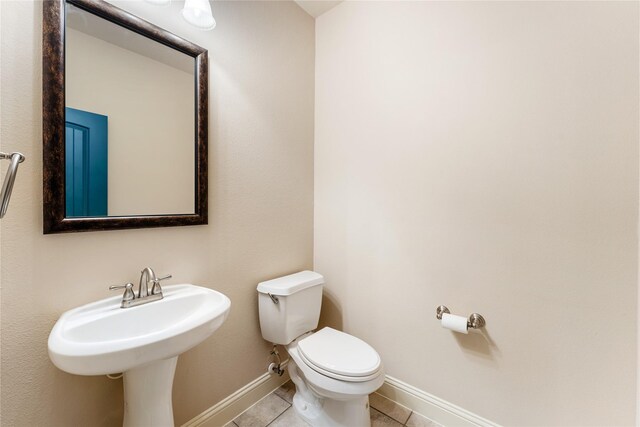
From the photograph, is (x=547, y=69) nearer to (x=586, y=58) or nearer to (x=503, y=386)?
(x=586, y=58)

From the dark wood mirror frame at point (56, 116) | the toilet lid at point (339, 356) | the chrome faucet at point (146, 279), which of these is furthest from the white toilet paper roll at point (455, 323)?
the dark wood mirror frame at point (56, 116)

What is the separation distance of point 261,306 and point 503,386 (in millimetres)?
1253

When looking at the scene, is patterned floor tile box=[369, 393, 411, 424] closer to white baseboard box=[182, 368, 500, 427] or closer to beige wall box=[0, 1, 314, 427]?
white baseboard box=[182, 368, 500, 427]

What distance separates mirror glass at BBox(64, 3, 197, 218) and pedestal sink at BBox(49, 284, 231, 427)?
370mm

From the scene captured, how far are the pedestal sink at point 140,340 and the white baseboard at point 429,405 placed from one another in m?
1.17

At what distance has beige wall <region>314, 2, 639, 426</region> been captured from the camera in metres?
1.08

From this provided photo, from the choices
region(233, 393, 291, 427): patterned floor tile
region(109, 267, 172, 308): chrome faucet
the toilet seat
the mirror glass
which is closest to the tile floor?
region(233, 393, 291, 427): patterned floor tile

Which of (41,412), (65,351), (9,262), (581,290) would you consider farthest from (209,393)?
(581,290)

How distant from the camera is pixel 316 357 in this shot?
52.6 inches

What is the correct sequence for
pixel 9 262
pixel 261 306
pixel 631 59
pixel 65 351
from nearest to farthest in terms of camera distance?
pixel 65 351 → pixel 9 262 → pixel 631 59 → pixel 261 306

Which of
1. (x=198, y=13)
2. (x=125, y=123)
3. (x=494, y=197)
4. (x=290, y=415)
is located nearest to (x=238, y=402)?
(x=290, y=415)

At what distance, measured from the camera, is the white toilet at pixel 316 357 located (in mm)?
1245

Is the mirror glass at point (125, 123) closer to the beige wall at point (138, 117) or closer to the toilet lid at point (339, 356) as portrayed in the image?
the beige wall at point (138, 117)

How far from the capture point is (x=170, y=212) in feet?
4.14
